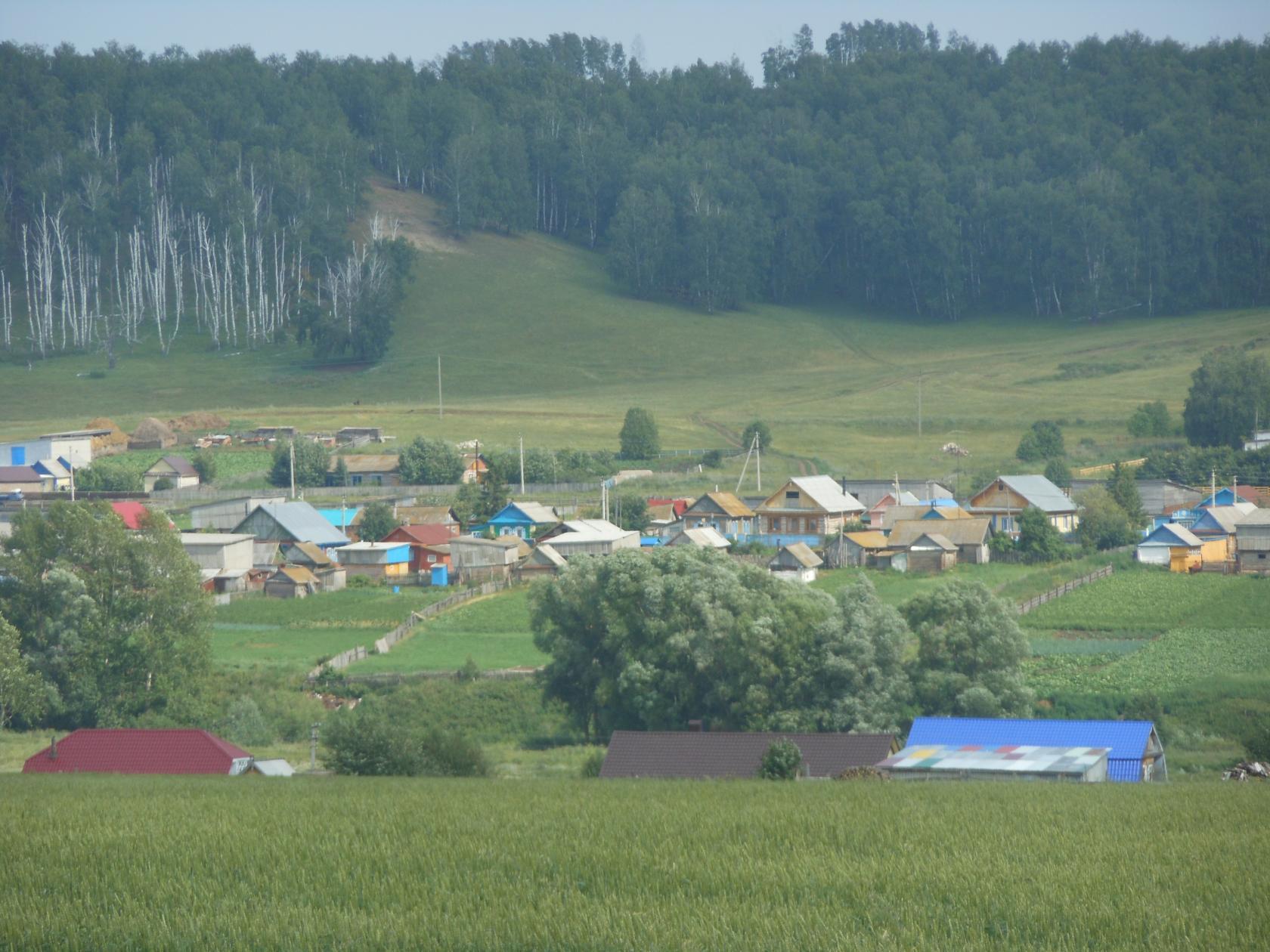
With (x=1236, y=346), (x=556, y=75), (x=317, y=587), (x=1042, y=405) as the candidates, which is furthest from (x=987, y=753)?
(x=556, y=75)

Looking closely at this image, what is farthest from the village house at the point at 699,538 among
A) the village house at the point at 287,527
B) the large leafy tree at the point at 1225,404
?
the large leafy tree at the point at 1225,404

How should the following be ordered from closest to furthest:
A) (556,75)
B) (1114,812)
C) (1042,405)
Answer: (1114,812), (1042,405), (556,75)

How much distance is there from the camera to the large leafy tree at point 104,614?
28.5 m

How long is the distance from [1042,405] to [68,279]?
6654 cm

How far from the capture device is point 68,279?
100500 mm

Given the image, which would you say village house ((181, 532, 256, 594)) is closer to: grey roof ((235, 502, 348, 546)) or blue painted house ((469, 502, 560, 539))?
grey roof ((235, 502, 348, 546))

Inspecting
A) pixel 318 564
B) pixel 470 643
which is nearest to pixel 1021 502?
pixel 318 564

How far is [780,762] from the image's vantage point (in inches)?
706

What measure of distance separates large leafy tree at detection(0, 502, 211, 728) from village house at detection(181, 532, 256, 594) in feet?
33.9

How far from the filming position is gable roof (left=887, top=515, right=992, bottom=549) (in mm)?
44000

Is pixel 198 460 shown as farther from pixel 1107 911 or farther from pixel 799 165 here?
pixel 799 165

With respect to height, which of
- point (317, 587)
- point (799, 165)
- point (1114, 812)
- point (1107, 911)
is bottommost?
point (317, 587)

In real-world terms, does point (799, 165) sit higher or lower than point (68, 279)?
higher

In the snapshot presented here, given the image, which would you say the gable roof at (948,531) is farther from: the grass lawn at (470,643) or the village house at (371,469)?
the village house at (371,469)
